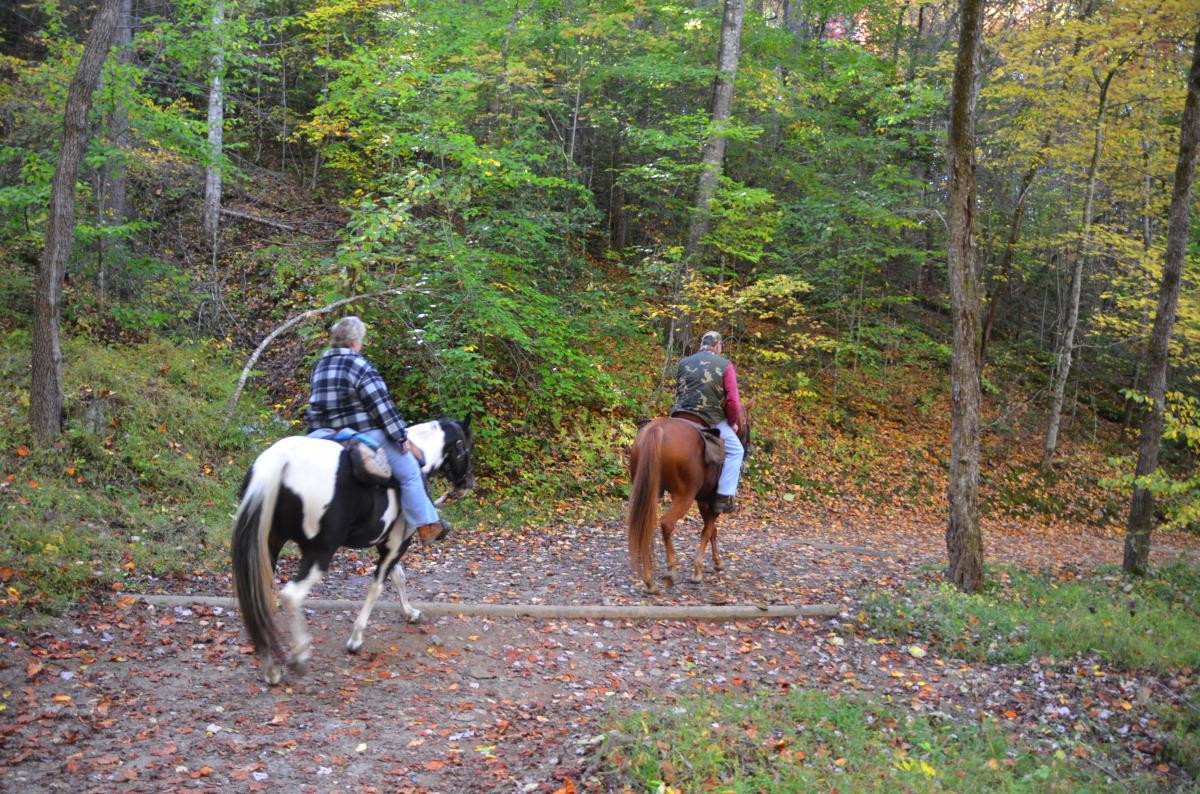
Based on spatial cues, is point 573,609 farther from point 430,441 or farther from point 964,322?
point 964,322

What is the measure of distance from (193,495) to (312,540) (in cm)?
458

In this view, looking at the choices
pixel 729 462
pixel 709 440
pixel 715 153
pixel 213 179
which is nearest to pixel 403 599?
pixel 709 440

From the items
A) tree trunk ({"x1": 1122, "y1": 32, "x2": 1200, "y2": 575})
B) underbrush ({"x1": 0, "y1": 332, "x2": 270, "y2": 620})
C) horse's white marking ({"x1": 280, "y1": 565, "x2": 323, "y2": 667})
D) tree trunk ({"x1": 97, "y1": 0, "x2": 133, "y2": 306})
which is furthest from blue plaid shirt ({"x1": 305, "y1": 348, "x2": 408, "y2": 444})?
tree trunk ({"x1": 1122, "y1": 32, "x2": 1200, "y2": 575})

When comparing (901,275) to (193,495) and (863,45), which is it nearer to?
(863,45)

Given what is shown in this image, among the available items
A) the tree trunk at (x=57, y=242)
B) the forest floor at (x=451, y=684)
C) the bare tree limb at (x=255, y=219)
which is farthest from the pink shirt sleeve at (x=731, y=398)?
the bare tree limb at (x=255, y=219)

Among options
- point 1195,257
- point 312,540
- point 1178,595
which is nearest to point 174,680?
point 312,540

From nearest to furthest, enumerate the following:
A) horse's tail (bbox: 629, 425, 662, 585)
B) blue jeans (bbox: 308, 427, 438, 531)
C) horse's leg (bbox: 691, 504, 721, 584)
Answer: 1. blue jeans (bbox: 308, 427, 438, 531)
2. horse's tail (bbox: 629, 425, 662, 585)
3. horse's leg (bbox: 691, 504, 721, 584)

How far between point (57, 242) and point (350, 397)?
522 cm

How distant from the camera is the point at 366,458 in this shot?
20.1 feet

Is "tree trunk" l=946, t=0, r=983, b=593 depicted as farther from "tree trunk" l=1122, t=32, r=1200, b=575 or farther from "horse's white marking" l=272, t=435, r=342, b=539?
"horse's white marking" l=272, t=435, r=342, b=539

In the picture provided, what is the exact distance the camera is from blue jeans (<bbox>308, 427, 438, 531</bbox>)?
6.48 m

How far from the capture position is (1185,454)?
21609 mm

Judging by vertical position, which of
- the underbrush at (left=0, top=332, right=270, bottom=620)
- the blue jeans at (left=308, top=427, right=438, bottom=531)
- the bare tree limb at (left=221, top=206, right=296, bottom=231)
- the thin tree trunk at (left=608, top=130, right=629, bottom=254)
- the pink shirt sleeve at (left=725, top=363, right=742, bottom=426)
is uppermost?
the thin tree trunk at (left=608, top=130, right=629, bottom=254)

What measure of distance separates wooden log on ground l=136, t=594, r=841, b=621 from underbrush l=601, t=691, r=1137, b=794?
1965 mm
